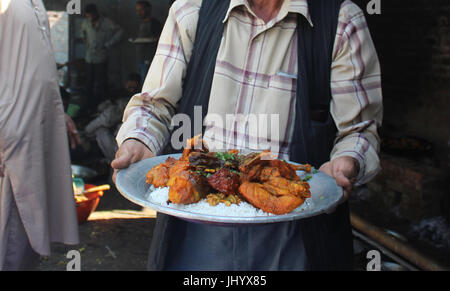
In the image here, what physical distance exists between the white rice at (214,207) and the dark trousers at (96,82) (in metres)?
9.04

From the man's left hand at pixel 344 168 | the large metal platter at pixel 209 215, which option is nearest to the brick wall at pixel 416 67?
the man's left hand at pixel 344 168

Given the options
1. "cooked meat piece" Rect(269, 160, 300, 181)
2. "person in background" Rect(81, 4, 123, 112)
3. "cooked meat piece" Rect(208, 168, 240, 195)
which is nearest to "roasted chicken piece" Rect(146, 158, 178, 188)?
"cooked meat piece" Rect(208, 168, 240, 195)

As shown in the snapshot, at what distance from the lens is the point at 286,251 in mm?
2023

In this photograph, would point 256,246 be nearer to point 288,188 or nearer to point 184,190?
point 288,188

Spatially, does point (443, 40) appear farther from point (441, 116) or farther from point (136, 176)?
point (136, 176)

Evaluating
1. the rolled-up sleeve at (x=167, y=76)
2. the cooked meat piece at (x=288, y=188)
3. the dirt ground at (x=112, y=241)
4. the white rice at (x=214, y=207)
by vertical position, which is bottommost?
the dirt ground at (x=112, y=241)

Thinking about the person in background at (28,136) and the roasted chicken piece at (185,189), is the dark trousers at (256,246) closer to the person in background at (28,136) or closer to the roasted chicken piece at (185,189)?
the roasted chicken piece at (185,189)

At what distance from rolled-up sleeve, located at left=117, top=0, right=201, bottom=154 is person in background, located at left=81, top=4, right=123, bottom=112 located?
8204 mm

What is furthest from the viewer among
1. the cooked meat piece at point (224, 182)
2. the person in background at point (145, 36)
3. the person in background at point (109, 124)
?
the person in background at point (145, 36)

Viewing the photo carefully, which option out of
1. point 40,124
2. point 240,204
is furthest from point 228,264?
point 40,124

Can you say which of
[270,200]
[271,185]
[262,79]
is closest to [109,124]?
[262,79]

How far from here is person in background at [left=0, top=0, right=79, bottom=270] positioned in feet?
9.26

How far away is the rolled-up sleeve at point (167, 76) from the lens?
6.76 feet

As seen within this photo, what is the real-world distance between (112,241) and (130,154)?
306 centimetres
